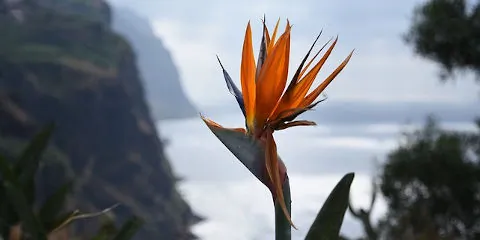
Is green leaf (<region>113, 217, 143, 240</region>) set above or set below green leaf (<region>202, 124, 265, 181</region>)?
below

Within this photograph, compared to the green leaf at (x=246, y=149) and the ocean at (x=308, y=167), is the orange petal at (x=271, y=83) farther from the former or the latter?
the ocean at (x=308, y=167)

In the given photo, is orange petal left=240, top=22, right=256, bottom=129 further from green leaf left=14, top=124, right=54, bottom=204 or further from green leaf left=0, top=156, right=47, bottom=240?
green leaf left=14, top=124, right=54, bottom=204

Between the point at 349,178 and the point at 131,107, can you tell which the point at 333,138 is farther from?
the point at 131,107

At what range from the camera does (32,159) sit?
691mm

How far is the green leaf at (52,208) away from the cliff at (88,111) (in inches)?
489

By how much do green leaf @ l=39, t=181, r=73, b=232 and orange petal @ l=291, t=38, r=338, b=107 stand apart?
453 mm

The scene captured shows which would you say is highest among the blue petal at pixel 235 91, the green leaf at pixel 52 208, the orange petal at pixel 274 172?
the blue petal at pixel 235 91

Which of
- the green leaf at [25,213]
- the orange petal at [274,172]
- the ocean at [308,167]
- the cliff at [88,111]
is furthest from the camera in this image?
the cliff at [88,111]

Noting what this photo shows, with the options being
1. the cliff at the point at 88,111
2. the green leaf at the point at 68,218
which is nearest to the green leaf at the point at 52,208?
the green leaf at the point at 68,218

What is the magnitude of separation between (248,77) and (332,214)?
0.09 metres

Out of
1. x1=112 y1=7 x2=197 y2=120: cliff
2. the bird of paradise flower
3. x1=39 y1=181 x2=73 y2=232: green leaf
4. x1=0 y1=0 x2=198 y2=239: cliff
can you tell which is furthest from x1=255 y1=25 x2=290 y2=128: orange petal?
x1=112 y1=7 x2=197 y2=120: cliff

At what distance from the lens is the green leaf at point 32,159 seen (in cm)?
66

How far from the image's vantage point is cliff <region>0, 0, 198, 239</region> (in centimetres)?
1388

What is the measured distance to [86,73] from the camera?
1495 centimetres
